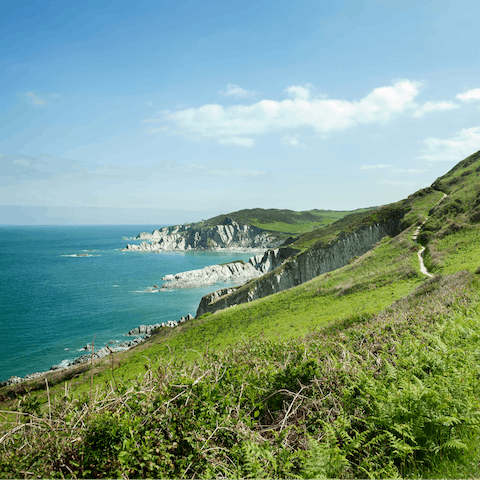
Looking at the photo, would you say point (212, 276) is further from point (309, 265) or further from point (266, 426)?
point (266, 426)

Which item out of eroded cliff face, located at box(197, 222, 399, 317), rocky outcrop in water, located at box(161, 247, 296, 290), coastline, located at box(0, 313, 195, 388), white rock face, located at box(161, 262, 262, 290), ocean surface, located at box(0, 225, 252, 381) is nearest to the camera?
coastline, located at box(0, 313, 195, 388)

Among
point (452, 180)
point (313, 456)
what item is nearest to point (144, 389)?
point (313, 456)

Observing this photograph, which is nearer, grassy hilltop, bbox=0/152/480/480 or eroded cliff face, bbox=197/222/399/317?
grassy hilltop, bbox=0/152/480/480

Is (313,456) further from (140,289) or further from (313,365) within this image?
(140,289)

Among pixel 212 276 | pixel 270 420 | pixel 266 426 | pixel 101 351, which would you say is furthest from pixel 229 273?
pixel 266 426

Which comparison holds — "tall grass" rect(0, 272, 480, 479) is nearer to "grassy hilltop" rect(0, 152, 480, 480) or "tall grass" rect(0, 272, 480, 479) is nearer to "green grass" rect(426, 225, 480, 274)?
"grassy hilltop" rect(0, 152, 480, 480)

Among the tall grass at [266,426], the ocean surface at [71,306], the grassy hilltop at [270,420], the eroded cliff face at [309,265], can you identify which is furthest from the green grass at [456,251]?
the ocean surface at [71,306]

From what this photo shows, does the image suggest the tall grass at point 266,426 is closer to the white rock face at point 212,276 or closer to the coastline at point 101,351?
the coastline at point 101,351

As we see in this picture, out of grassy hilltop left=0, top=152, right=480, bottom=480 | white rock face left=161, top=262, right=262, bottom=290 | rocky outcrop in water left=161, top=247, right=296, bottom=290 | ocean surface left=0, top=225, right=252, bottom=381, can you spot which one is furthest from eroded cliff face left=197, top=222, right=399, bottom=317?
grassy hilltop left=0, top=152, right=480, bottom=480
